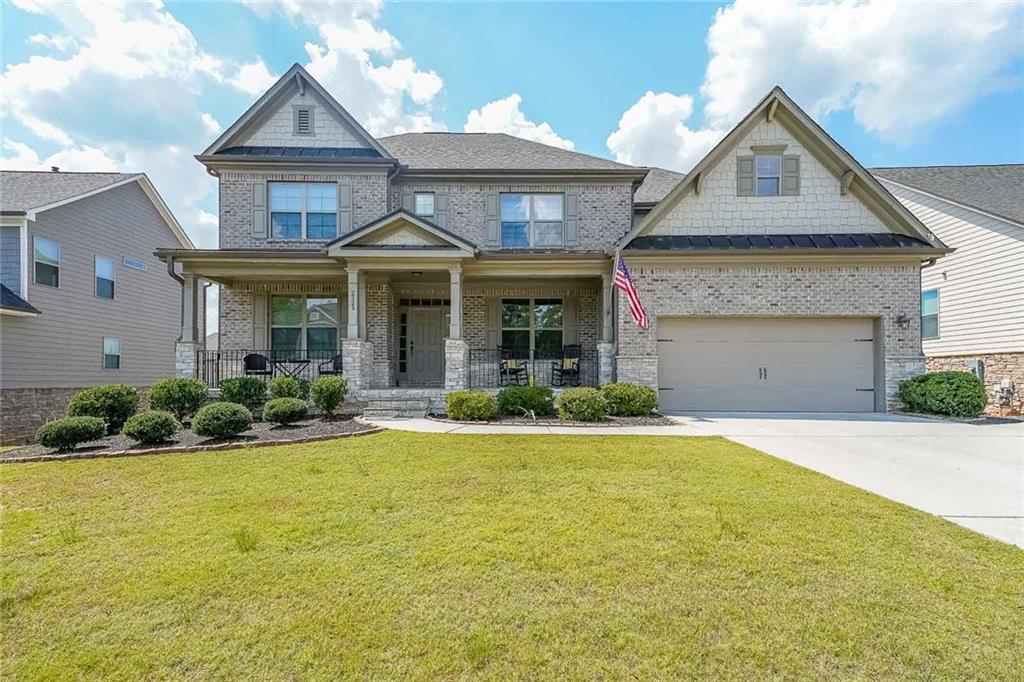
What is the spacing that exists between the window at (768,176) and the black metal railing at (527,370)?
19.8 feet

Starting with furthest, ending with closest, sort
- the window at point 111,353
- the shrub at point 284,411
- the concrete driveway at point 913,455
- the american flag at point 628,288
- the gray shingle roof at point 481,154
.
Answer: the window at point 111,353 → the gray shingle roof at point 481,154 → the american flag at point 628,288 → the shrub at point 284,411 → the concrete driveway at point 913,455

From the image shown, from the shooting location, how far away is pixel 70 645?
7.93 feet

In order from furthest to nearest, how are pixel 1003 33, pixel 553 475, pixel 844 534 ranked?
pixel 1003 33, pixel 553 475, pixel 844 534

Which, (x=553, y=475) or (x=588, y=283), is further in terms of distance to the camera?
(x=588, y=283)

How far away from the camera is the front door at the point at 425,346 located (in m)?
14.3

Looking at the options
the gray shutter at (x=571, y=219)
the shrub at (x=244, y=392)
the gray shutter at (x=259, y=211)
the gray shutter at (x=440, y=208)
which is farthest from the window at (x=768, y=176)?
the gray shutter at (x=259, y=211)

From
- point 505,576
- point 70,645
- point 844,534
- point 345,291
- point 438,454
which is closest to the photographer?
point 70,645

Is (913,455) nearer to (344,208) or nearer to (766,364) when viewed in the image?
(766,364)

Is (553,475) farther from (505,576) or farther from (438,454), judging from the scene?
(505,576)

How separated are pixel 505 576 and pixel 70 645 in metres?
2.26

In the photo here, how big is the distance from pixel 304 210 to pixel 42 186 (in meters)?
9.38

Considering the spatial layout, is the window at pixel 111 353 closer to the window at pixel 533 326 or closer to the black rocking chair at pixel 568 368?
the window at pixel 533 326

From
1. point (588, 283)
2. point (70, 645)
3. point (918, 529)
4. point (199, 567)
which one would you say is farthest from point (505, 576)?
point (588, 283)

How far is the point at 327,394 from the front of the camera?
987 cm
